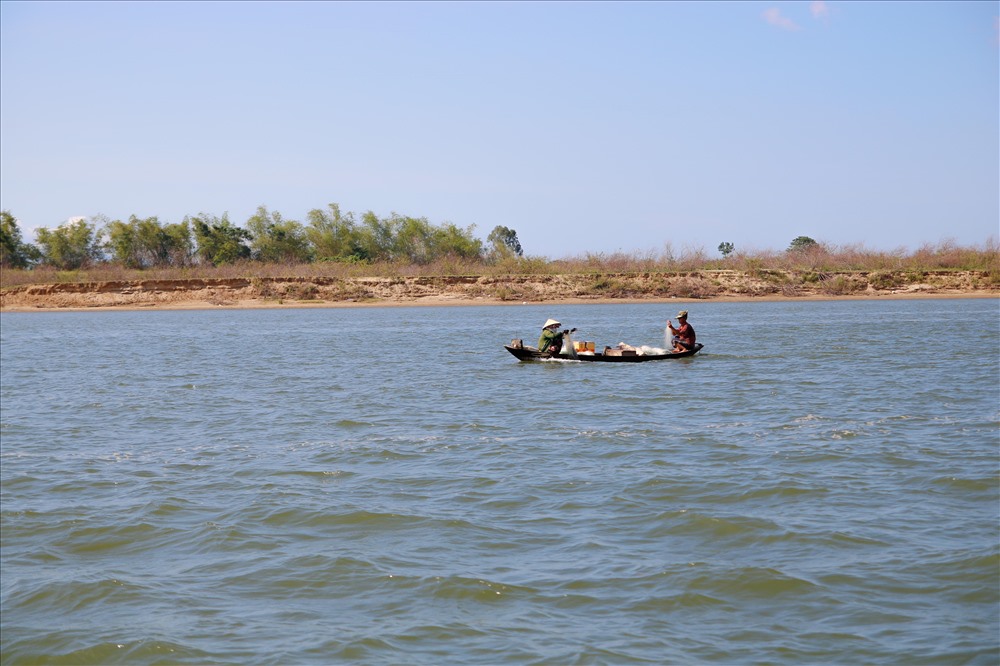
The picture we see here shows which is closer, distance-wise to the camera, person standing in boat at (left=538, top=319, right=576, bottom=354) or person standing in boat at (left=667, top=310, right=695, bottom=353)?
person standing in boat at (left=538, top=319, right=576, bottom=354)

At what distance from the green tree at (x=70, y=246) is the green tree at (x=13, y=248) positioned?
3.11 feet

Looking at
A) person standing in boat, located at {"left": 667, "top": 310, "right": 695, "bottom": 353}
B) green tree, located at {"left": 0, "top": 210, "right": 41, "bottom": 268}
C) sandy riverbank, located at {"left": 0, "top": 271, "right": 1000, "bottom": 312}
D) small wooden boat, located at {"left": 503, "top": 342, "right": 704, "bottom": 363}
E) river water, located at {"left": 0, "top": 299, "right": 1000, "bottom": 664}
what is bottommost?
river water, located at {"left": 0, "top": 299, "right": 1000, "bottom": 664}

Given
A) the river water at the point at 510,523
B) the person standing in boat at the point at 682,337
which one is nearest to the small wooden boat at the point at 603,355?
the person standing in boat at the point at 682,337

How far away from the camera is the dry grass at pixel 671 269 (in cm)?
6469

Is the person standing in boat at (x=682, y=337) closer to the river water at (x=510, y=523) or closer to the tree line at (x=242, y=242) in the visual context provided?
the river water at (x=510, y=523)

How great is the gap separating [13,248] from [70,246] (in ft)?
15.7

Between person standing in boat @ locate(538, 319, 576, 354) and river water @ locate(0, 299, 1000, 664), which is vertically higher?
person standing in boat @ locate(538, 319, 576, 354)

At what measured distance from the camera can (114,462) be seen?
1414cm

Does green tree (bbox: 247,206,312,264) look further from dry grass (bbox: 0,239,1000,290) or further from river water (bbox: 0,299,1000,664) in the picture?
river water (bbox: 0,299,1000,664)

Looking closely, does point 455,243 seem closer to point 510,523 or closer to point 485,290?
point 485,290

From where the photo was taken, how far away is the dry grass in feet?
212

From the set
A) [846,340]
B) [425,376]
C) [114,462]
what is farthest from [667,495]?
[846,340]

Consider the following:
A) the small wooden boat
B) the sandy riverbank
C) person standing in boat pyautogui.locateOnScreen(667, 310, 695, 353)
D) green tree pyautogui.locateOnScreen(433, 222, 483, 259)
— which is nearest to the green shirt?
the small wooden boat

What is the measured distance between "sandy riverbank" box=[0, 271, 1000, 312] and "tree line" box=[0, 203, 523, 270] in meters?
16.6
